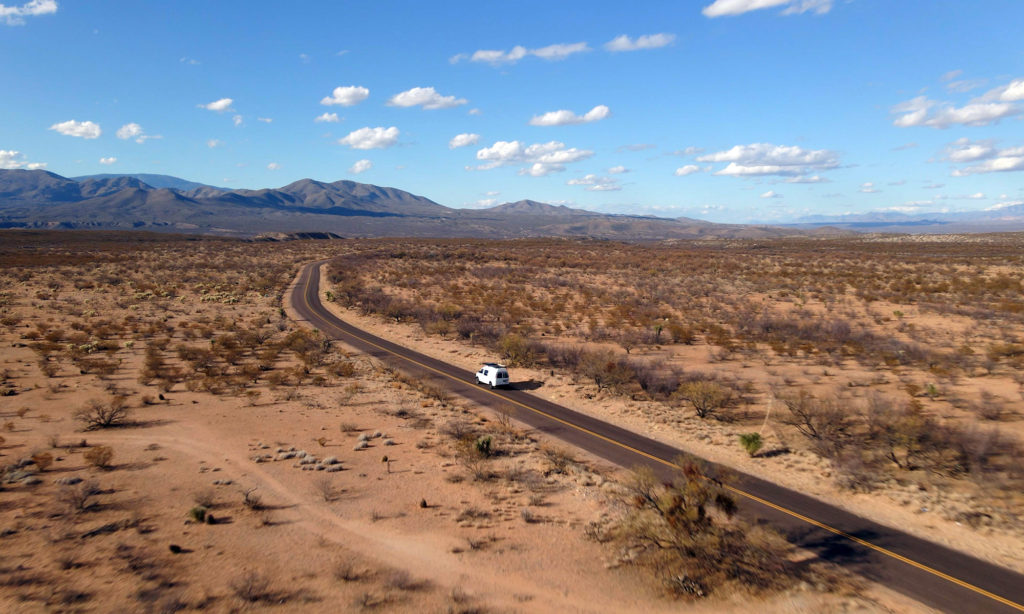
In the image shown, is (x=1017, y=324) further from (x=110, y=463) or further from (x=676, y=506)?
(x=110, y=463)

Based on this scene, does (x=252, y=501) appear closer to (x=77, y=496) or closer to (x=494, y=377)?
(x=77, y=496)

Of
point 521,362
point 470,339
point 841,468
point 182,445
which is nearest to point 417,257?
point 470,339

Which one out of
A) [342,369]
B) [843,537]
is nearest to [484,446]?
[843,537]

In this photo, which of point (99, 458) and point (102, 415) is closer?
point (99, 458)

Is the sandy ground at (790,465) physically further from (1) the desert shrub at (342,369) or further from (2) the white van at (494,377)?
(1) the desert shrub at (342,369)

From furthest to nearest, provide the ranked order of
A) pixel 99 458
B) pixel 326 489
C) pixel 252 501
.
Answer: pixel 99 458, pixel 326 489, pixel 252 501

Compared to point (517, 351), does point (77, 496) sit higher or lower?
lower

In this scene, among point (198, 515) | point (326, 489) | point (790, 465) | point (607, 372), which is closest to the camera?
point (198, 515)
